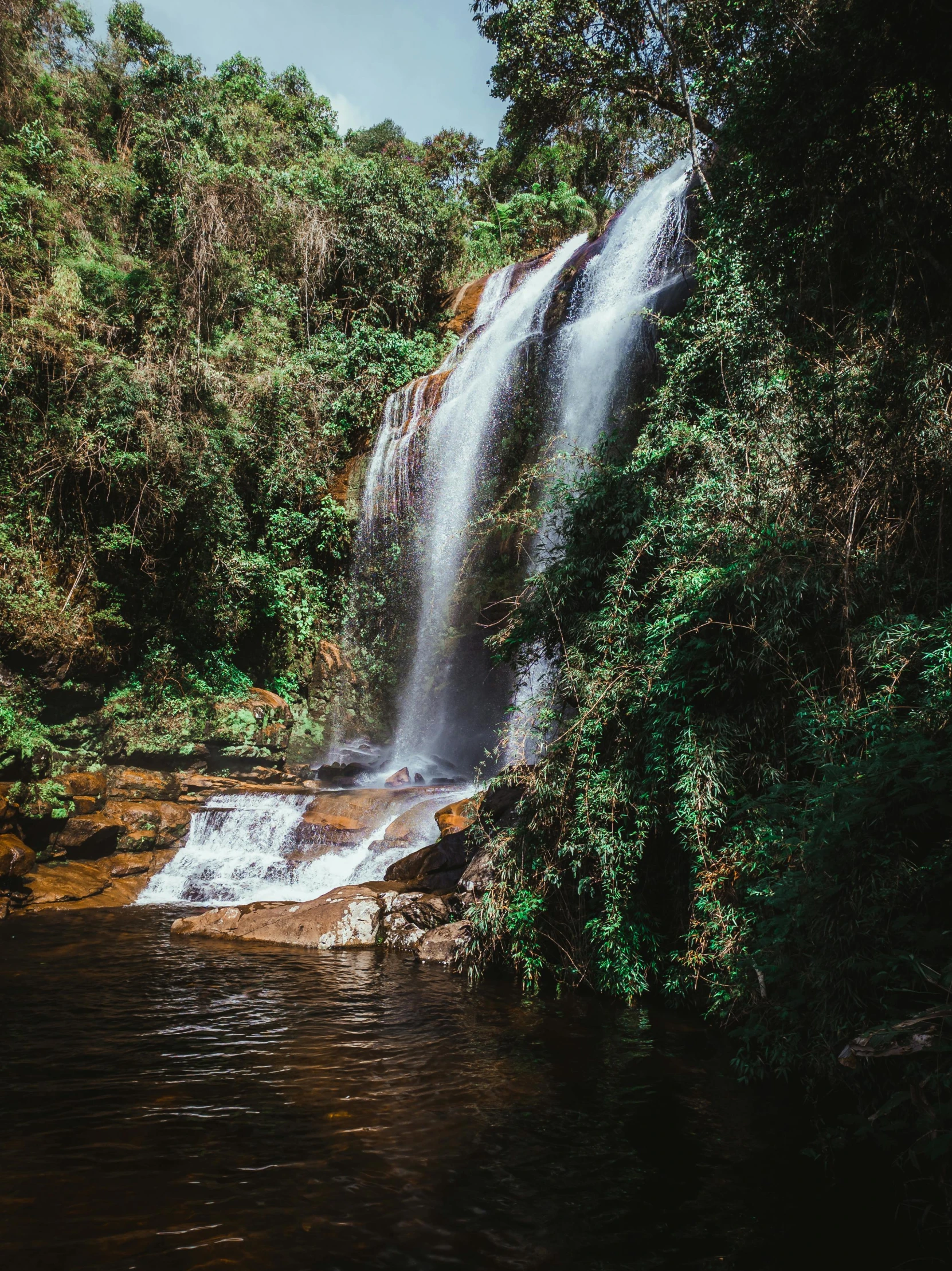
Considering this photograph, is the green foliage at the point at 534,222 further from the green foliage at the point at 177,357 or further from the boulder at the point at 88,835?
the boulder at the point at 88,835

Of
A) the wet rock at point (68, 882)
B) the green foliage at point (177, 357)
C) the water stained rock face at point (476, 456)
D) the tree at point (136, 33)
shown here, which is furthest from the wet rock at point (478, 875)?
the tree at point (136, 33)

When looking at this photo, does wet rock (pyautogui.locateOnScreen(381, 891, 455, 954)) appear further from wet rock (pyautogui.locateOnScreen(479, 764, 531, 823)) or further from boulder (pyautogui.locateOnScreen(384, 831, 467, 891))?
wet rock (pyautogui.locateOnScreen(479, 764, 531, 823))

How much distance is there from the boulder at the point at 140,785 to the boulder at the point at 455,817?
4780mm

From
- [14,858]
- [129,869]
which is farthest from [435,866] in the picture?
[14,858]

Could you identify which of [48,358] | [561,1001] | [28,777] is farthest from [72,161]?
[561,1001]

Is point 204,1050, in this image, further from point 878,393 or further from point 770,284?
point 770,284

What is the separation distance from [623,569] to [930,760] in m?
3.60

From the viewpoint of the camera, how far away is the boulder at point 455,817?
913 cm

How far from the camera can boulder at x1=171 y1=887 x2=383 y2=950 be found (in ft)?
24.7

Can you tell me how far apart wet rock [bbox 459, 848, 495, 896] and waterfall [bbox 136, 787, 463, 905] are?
2.63m

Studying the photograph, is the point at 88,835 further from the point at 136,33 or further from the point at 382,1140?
the point at 136,33

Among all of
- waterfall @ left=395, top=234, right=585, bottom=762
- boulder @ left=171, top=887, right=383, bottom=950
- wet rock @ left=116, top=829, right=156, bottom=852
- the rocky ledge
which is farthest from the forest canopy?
boulder @ left=171, top=887, right=383, bottom=950

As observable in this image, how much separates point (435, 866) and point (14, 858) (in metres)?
5.27

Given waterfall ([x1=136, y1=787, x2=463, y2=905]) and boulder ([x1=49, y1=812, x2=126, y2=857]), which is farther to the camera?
boulder ([x1=49, y1=812, x2=126, y2=857])
